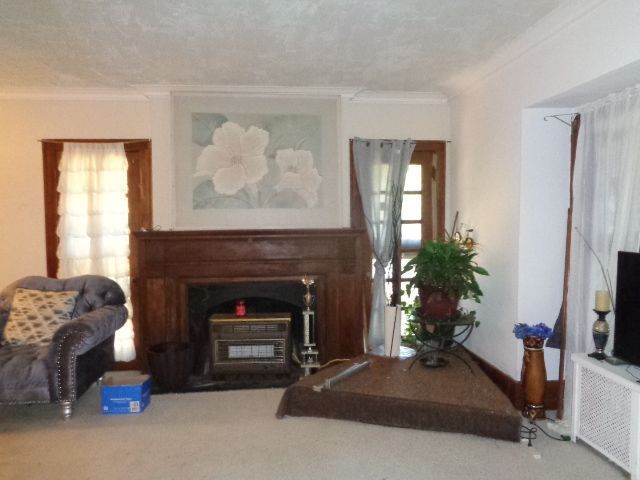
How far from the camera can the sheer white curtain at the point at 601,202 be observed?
2.81m

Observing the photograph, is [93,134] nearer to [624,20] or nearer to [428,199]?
[428,199]

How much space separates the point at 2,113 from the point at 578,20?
450 centimetres

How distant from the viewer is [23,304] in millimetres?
3861

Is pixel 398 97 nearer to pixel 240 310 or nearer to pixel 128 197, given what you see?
pixel 240 310

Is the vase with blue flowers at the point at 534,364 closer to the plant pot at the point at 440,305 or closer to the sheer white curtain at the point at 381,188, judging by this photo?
the plant pot at the point at 440,305

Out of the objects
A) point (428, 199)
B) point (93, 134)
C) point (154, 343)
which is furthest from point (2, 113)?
point (428, 199)

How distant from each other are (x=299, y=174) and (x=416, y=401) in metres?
2.22

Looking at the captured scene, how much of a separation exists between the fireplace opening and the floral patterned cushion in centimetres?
102

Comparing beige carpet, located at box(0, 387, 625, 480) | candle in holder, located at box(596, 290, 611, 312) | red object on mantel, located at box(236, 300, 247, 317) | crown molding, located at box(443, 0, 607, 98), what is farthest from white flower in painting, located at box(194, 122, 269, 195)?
candle in holder, located at box(596, 290, 611, 312)

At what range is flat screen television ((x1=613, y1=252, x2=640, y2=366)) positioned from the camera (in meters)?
2.67

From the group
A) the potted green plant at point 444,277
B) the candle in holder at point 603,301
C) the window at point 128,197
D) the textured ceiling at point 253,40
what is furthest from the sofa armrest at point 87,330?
A: the candle in holder at point 603,301

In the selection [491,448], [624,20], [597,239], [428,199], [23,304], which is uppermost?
[624,20]

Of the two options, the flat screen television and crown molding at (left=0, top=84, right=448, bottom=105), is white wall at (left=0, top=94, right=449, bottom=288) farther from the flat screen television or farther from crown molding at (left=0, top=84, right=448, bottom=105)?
the flat screen television

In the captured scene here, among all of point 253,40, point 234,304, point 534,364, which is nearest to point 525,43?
point 253,40
